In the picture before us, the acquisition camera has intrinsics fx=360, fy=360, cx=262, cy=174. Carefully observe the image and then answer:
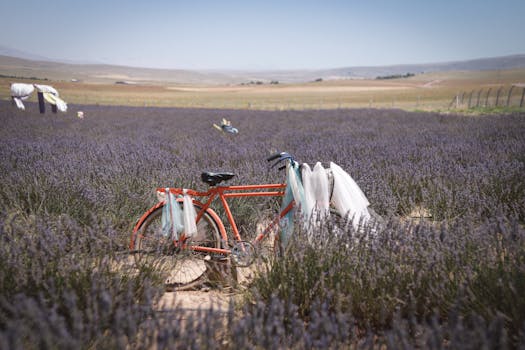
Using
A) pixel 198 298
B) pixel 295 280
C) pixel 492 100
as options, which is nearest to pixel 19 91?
pixel 198 298

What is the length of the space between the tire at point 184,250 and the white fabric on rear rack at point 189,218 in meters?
0.06

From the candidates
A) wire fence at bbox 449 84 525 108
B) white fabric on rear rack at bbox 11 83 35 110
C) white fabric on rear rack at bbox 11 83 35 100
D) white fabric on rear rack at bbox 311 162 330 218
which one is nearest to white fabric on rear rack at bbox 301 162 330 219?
white fabric on rear rack at bbox 311 162 330 218

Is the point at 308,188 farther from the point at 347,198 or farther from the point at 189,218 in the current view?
the point at 189,218

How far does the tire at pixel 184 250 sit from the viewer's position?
2260mm

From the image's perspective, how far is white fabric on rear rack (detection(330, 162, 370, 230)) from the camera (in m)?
2.35

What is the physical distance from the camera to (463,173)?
3.84 metres

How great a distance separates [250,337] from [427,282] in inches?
36.7

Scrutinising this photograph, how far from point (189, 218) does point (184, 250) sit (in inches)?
8.0

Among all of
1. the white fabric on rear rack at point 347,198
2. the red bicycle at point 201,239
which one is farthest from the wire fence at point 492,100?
the red bicycle at point 201,239

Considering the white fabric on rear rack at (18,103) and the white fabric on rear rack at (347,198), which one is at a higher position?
the white fabric on rear rack at (347,198)

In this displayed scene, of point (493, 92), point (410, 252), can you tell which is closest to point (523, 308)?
point (410, 252)

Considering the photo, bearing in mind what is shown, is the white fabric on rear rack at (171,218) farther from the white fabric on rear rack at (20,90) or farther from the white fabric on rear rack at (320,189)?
the white fabric on rear rack at (20,90)

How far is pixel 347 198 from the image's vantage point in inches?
92.8

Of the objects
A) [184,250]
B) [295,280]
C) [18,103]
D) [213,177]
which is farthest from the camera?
[18,103]
